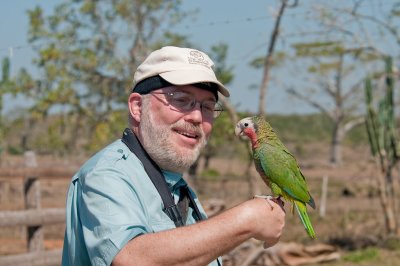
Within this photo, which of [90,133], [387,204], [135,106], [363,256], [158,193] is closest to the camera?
[158,193]

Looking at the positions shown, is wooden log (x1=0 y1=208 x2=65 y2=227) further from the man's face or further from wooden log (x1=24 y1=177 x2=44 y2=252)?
the man's face

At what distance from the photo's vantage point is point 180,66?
221 cm

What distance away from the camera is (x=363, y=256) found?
9.66m

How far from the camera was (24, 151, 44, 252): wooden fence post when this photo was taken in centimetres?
732

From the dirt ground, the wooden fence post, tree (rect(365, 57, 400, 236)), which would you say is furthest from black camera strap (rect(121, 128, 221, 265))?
tree (rect(365, 57, 400, 236))

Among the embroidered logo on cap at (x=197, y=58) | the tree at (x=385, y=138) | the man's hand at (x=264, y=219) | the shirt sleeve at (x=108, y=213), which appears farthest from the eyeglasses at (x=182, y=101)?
the tree at (x=385, y=138)

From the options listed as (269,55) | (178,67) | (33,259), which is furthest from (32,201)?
(178,67)

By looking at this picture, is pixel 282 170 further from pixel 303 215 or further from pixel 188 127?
pixel 188 127

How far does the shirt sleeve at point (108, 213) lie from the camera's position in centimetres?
189

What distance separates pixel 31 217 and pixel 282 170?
462 centimetres

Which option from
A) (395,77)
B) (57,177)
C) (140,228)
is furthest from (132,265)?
(395,77)

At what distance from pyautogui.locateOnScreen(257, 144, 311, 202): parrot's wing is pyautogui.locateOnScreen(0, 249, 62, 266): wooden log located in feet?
13.2

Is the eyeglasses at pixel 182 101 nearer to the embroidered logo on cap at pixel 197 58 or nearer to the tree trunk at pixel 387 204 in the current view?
the embroidered logo on cap at pixel 197 58

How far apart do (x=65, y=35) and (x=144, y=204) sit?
16.7 meters
